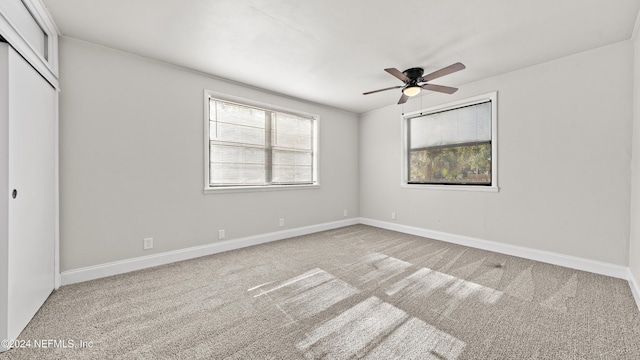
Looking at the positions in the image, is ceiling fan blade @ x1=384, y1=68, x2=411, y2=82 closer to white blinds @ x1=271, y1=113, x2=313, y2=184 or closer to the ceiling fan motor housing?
the ceiling fan motor housing

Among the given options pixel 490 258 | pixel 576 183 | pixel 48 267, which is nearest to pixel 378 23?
pixel 576 183

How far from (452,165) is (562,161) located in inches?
52.9

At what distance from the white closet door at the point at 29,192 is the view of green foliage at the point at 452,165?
490 centimetres

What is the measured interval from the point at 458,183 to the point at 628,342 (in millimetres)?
2625

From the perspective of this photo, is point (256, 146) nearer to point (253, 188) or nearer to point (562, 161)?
point (253, 188)

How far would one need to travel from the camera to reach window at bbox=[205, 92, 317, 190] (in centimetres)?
357

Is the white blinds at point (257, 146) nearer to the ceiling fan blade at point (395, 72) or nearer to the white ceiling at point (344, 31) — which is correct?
the white ceiling at point (344, 31)

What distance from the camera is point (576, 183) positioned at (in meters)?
2.87

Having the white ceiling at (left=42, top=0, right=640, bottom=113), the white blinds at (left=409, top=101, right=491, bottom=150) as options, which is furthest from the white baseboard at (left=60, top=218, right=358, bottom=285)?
the white blinds at (left=409, top=101, right=491, bottom=150)

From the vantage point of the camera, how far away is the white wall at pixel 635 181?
224 cm

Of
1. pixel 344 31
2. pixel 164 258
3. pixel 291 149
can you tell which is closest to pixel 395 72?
pixel 344 31

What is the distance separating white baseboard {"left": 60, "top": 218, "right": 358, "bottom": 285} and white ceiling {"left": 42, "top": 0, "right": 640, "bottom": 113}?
2.42m

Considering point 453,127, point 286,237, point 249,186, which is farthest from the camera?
point 286,237

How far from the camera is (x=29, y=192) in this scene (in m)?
1.86
